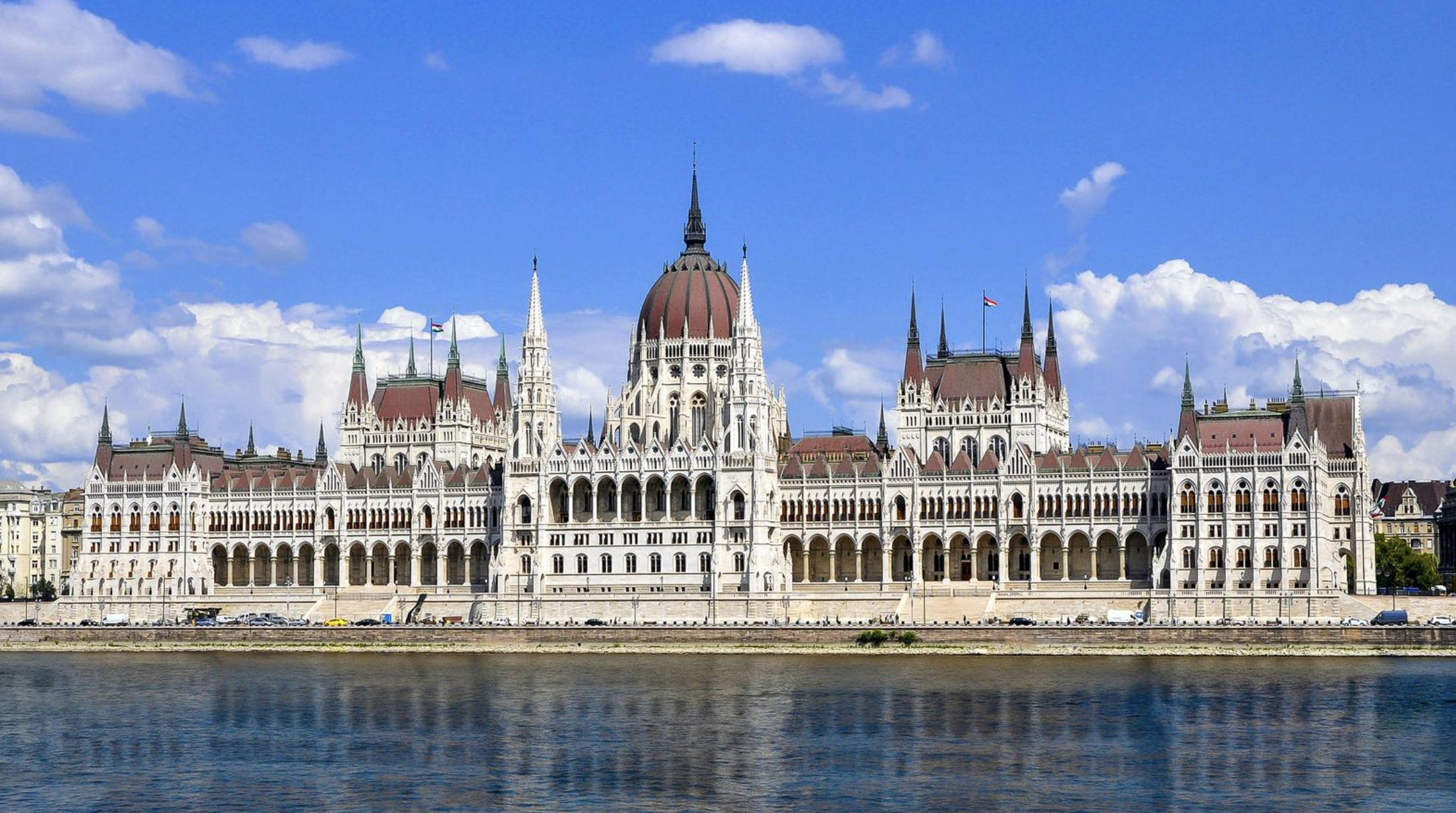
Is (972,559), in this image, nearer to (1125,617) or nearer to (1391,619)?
(1125,617)

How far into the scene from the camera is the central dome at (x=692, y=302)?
17600 cm

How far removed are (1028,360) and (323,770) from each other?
94.9 meters

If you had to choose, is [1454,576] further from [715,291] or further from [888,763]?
[888,763]

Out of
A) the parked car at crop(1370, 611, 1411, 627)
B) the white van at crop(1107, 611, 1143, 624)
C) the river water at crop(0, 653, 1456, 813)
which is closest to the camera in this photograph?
the river water at crop(0, 653, 1456, 813)

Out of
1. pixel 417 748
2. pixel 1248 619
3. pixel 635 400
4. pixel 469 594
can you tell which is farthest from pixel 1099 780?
pixel 635 400

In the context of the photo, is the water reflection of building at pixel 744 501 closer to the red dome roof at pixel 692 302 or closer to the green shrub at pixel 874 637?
the red dome roof at pixel 692 302

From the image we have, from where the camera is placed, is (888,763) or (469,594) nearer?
(888,763)

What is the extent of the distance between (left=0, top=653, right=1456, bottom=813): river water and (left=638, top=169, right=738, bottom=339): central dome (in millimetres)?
51881

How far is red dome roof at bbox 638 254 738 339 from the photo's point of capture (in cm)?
17600

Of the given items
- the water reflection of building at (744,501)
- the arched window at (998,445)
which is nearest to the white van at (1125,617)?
the water reflection of building at (744,501)

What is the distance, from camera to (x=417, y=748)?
8781 centimetres

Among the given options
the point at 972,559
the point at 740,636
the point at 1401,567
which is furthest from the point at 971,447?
the point at 740,636

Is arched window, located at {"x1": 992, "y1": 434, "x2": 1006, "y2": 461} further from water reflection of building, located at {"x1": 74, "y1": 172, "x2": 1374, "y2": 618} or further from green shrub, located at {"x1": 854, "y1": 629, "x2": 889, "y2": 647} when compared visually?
green shrub, located at {"x1": 854, "y1": 629, "x2": 889, "y2": 647}

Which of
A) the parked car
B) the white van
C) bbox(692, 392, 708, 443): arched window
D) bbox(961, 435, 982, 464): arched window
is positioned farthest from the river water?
bbox(692, 392, 708, 443): arched window
